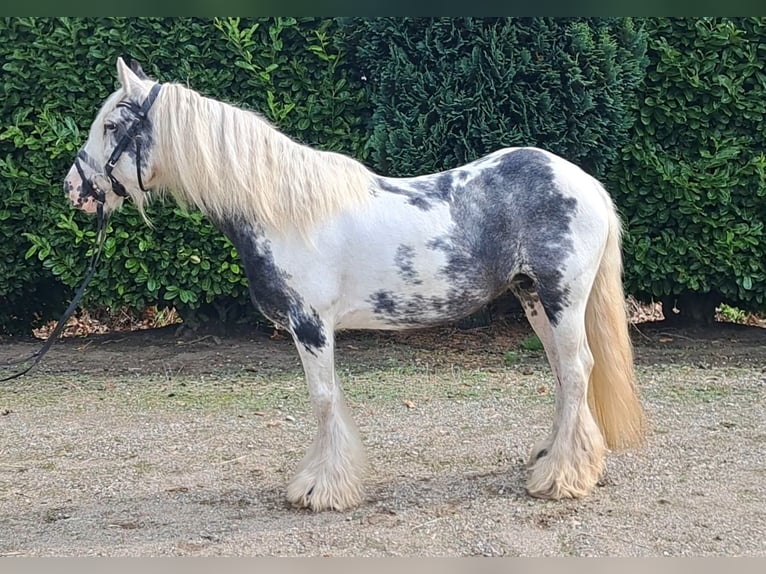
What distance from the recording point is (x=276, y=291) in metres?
3.26

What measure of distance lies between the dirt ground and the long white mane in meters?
1.39

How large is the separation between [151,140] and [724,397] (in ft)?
13.2

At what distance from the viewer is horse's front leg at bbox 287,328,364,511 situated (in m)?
3.36

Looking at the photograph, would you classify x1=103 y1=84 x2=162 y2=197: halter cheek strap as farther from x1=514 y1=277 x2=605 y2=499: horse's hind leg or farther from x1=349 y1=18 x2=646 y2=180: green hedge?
x1=349 y1=18 x2=646 y2=180: green hedge

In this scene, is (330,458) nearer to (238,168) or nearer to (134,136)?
(238,168)

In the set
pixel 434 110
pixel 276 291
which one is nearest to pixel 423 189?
pixel 276 291

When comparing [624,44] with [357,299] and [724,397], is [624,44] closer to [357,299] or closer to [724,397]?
[724,397]

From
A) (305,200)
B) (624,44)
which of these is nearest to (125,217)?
(305,200)

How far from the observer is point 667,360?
6.04 metres

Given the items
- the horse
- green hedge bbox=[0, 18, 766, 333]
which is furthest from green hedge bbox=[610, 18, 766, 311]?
the horse

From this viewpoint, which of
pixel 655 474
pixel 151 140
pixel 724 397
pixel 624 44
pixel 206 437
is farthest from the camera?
pixel 624 44

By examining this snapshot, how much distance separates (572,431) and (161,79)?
14.4 ft

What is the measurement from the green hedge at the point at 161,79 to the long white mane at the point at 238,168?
2825 millimetres

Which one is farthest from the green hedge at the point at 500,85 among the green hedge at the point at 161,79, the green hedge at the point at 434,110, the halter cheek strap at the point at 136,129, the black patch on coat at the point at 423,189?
the halter cheek strap at the point at 136,129
